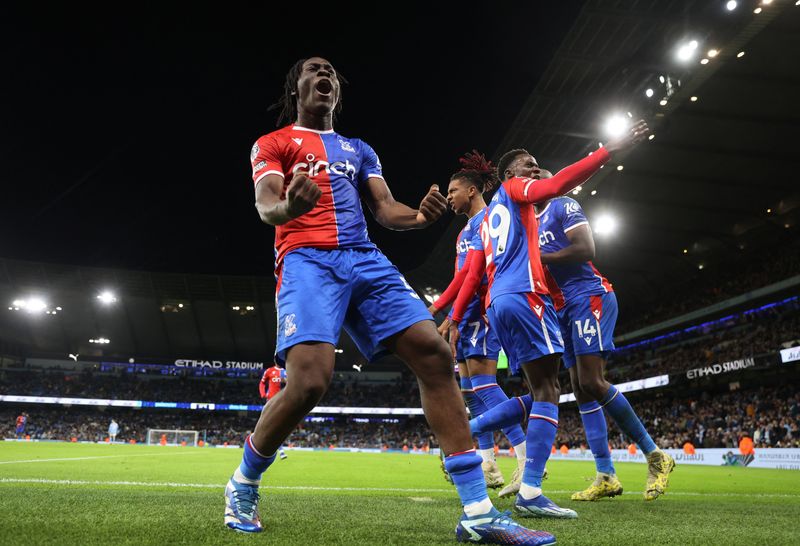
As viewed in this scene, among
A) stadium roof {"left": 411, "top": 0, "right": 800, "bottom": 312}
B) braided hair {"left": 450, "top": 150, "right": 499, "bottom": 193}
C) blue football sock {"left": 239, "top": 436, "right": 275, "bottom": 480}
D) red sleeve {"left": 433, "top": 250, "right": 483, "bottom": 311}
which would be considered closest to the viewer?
blue football sock {"left": 239, "top": 436, "right": 275, "bottom": 480}

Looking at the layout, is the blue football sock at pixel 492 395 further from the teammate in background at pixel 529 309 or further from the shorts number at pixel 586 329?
the teammate in background at pixel 529 309

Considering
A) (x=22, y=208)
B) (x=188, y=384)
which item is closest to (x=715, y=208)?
(x=22, y=208)

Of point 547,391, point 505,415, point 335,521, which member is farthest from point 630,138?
point 335,521

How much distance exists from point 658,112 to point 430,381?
20.7m

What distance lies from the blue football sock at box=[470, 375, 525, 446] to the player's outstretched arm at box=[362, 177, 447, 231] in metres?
2.67

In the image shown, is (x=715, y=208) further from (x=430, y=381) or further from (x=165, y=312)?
(x=165, y=312)

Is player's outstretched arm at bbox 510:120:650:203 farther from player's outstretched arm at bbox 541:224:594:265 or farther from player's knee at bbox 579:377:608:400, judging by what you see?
player's knee at bbox 579:377:608:400

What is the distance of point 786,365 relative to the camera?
2581 centimetres

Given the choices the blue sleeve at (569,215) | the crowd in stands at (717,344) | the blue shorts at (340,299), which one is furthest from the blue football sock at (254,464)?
the crowd in stands at (717,344)

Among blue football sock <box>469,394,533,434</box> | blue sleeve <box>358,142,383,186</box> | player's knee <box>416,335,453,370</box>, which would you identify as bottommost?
blue football sock <box>469,394,533,434</box>

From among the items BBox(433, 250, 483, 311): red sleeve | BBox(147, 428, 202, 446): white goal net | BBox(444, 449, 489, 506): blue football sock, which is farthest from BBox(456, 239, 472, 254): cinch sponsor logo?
BBox(147, 428, 202, 446): white goal net

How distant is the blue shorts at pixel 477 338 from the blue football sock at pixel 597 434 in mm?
1013

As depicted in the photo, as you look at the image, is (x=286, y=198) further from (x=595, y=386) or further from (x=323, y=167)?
(x=595, y=386)

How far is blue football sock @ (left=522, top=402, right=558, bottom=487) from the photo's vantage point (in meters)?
3.85
